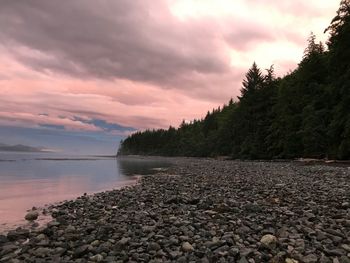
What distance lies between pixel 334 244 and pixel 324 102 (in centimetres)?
4285

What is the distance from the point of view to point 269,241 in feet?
26.9

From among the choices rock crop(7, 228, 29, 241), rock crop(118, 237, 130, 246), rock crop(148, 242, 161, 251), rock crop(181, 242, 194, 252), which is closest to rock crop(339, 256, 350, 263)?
rock crop(181, 242, 194, 252)

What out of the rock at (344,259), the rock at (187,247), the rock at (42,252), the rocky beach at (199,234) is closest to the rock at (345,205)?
the rocky beach at (199,234)

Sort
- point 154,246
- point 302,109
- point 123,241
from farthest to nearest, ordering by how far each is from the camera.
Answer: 1. point 302,109
2. point 123,241
3. point 154,246

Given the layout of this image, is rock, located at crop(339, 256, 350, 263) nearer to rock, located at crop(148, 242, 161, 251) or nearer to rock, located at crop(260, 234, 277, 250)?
rock, located at crop(260, 234, 277, 250)

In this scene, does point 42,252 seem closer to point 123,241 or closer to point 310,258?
point 123,241

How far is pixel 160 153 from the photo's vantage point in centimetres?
19662

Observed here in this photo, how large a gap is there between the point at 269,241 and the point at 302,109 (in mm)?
50292

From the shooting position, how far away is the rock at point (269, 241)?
803cm

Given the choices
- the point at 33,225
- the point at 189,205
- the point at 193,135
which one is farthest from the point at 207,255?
the point at 193,135

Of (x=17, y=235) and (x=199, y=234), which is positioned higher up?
(x=199, y=234)

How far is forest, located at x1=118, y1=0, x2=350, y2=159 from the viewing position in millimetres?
40594

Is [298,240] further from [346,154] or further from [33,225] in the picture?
[346,154]

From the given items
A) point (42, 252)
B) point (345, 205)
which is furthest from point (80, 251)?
point (345, 205)
